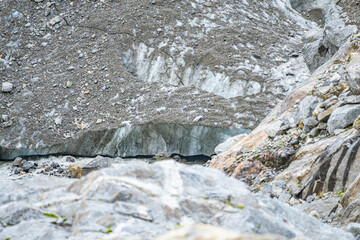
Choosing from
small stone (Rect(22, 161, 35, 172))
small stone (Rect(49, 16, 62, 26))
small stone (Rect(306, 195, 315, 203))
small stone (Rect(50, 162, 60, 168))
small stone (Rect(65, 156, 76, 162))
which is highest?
small stone (Rect(49, 16, 62, 26))

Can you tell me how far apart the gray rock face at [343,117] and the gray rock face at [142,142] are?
10446 mm

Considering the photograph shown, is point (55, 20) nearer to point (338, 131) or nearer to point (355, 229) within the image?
point (338, 131)

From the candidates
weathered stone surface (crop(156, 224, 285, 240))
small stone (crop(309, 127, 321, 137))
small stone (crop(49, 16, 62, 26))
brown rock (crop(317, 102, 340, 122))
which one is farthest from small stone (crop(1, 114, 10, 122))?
weathered stone surface (crop(156, 224, 285, 240))

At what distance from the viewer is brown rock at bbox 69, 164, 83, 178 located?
61.7 feet

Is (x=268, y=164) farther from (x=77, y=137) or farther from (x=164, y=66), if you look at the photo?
(x=164, y=66)

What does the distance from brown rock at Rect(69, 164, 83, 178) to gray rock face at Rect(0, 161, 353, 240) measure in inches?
550

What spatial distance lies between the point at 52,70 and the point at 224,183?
2273cm

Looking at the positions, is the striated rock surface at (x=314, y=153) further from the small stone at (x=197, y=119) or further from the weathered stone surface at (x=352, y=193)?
the small stone at (x=197, y=119)

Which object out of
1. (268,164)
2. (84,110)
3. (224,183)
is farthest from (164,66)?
(224,183)

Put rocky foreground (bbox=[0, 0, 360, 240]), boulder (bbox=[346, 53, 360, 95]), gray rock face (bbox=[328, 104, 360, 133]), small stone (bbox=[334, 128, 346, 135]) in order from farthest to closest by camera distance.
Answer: boulder (bbox=[346, 53, 360, 95]) < small stone (bbox=[334, 128, 346, 135]) < gray rock face (bbox=[328, 104, 360, 133]) < rocky foreground (bbox=[0, 0, 360, 240])

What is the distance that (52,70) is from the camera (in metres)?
25.6

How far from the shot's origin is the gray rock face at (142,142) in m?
20.4

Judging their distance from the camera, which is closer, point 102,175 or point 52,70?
point 102,175

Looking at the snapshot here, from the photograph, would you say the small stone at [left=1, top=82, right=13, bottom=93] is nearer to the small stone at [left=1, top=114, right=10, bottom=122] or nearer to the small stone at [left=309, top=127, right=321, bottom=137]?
the small stone at [left=1, top=114, right=10, bottom=122]
